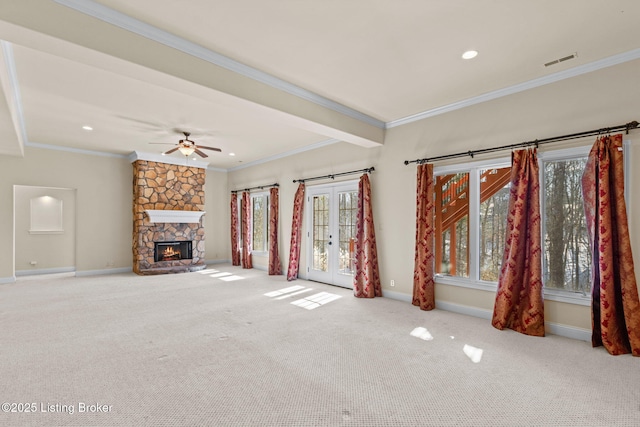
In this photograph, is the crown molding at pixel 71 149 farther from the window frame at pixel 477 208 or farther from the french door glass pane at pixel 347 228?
the window frame at pixel 477 208

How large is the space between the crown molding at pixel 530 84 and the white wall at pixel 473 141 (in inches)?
2.2

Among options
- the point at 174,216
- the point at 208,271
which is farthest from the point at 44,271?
the point at 208,271

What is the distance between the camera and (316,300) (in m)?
5.00

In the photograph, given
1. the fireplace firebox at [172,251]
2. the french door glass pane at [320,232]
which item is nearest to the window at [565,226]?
the french door glass pane at [320,232]

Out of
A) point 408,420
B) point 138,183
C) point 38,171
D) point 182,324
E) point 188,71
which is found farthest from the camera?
point 138,183

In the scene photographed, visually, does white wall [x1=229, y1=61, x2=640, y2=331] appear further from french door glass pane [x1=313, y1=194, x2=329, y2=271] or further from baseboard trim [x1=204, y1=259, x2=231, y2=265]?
baseboard trim [x1=204, y1=259, x2=231, y2=265]

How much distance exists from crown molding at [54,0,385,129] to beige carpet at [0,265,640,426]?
2.91m

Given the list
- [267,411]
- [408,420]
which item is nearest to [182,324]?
[267,411]

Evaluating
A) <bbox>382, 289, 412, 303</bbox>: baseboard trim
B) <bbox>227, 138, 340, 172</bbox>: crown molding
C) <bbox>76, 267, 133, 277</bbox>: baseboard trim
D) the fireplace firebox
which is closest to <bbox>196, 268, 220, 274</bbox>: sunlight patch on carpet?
the fireplace firebox

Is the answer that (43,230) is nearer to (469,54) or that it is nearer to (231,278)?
(231,278)

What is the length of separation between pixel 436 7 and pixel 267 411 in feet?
10.7

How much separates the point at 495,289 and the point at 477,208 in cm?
109

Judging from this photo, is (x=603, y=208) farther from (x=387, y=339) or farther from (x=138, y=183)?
(x=138, y=183)

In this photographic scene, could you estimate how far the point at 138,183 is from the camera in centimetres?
753
